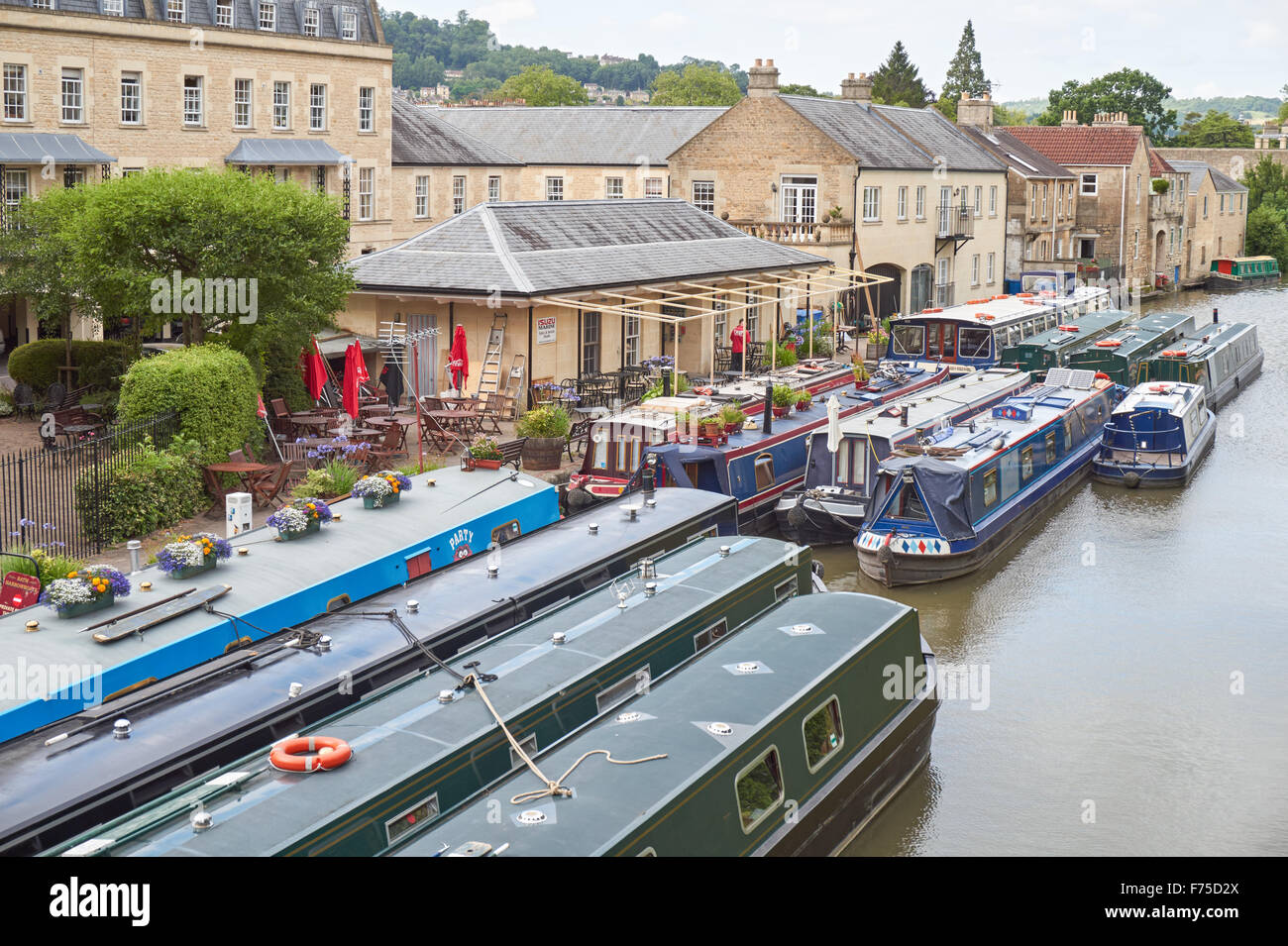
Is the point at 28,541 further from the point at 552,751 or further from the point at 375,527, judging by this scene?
Answer: the point at 552,751

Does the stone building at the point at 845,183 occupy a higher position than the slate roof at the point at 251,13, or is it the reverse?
the slate roof at the point at 251,13

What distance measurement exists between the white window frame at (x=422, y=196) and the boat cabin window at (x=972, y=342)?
764 inches

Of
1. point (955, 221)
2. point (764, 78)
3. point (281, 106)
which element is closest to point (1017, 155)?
point (955, 221)

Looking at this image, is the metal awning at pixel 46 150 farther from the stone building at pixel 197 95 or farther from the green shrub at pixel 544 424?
the green shrub at pixel 544 424

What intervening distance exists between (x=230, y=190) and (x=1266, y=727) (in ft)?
60.9

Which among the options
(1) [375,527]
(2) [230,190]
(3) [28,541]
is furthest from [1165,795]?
(2) [230,190]

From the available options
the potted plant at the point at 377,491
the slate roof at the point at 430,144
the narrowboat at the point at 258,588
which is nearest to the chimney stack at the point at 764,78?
the slate roof at the point at 430,144

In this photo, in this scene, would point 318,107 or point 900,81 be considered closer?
point 318,107

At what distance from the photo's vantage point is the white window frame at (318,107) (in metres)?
39.9

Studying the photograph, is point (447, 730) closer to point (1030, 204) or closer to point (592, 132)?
point (592, 132)

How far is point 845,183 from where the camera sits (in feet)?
139

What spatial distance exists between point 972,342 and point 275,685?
25439mm

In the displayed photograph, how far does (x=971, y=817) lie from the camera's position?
547 inches

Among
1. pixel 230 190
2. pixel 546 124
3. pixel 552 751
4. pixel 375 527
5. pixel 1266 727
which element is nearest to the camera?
pixel 552 751
